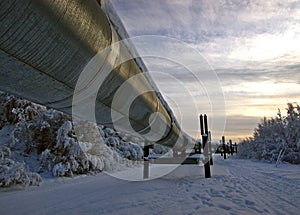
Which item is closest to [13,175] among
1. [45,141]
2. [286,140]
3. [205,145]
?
[45,141]

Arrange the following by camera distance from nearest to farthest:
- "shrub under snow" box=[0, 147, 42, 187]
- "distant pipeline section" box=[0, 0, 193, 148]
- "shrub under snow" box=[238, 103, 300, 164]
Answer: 1. "distant pipeline section" box=[0, 0, 193, 148]
2. "shrub under snow" box=[0, 147, 42, 187]
3. "shrub under snow" box=[238, 103, 300, 164]

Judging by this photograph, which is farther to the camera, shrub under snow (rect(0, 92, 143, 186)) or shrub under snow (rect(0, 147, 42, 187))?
shrub under snow (rect(0, 92, 143, 186))

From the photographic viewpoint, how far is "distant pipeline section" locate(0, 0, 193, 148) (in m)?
0.90

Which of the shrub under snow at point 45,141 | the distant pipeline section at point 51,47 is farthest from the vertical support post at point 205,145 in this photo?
the distant pipeline section at point 51,47

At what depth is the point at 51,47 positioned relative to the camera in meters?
1.05

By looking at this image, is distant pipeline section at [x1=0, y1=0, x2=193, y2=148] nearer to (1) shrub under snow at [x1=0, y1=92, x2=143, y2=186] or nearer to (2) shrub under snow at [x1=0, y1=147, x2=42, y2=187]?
(2) shrub under snow at [x1=0, y1=147, x2=42, y2=187]

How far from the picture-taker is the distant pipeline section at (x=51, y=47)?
35.3 inches

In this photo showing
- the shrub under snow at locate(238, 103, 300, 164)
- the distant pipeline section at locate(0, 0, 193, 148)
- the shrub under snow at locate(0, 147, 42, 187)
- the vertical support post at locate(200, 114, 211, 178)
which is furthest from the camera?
the shrub under snow at locate(238, 103, 300, 164)

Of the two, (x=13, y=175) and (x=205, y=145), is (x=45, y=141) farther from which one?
(x=205, y=145)

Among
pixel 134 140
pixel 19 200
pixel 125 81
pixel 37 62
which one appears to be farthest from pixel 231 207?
pixel 134 140

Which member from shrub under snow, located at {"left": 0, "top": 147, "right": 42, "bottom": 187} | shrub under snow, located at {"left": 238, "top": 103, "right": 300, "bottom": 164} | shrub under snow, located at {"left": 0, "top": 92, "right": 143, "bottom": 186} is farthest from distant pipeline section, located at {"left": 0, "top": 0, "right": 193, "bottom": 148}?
shrub under snow, located at {"left": 238, "top": 103, "right": 300, "bottom": 164}

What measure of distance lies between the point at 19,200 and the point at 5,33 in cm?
508

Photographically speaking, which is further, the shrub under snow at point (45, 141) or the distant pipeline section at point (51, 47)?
the shrub under snow at point (45, 141)

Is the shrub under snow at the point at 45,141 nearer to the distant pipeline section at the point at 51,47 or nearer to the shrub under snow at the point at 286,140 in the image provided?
the distant pipeline section at the point at 51,47
